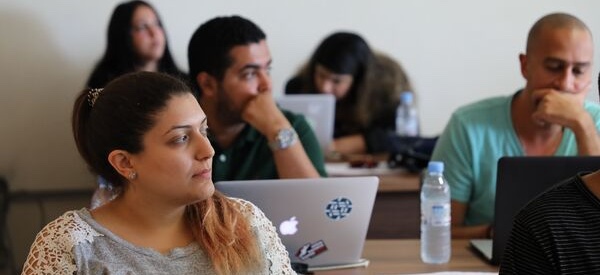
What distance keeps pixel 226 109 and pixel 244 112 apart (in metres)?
0.05

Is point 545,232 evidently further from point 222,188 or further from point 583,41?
point 583,41

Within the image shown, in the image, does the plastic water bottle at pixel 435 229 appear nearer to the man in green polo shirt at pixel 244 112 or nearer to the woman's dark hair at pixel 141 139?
the man in green polo shirt at pixel 244 112

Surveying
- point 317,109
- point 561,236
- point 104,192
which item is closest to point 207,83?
point 104,192

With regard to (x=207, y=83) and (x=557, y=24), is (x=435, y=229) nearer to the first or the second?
(x=557, y=24)

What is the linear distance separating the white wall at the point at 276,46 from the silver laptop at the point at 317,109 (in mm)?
647

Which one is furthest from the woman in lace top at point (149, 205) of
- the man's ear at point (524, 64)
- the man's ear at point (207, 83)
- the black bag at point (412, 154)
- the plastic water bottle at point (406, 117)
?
the plastic water bottle at point (406, 117)

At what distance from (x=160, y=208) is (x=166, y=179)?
0.08m

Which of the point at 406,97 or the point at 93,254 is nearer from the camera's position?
the point at 93,254

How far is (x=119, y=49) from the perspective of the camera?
3754mm

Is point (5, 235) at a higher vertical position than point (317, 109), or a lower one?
lower

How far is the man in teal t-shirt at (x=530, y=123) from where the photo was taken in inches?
89.2

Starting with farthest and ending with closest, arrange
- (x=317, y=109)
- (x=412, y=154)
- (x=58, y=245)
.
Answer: (x=317, y=109), (x=412, y=154), (x=58, y=245)

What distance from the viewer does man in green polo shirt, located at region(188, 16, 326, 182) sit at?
234cm

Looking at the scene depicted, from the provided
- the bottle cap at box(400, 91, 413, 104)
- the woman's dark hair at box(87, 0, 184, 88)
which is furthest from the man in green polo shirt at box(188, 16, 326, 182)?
the bottle cap at box(400, 91, 413, 104)
